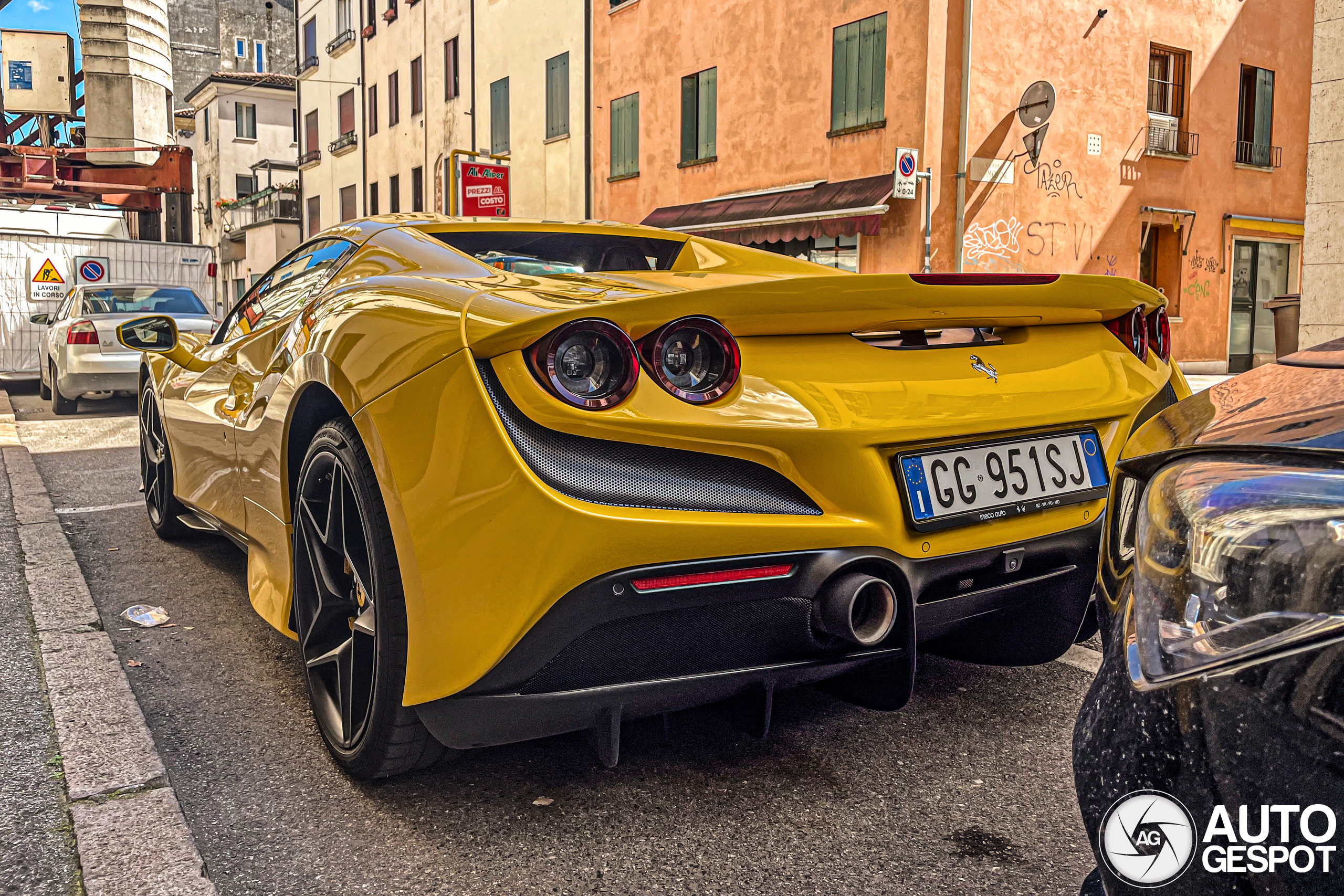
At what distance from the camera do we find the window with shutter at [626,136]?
2044 cm

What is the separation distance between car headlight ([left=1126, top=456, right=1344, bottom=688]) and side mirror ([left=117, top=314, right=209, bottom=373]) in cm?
358

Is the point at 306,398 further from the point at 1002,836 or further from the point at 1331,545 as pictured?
the point at 1331,545

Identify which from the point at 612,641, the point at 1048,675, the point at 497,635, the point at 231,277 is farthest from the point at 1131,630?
the point at 231,277

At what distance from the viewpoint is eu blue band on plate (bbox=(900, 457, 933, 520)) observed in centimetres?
210

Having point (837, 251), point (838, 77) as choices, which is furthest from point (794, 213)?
point (838, 77)

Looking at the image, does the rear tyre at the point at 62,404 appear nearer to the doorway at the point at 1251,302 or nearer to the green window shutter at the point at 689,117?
the green window shutter at the point at 689,117

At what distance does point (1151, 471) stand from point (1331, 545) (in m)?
0.33

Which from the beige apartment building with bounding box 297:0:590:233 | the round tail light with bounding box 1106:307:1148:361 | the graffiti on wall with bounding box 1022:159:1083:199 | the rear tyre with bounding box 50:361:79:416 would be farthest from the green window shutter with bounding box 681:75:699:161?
the round tail light with bounding box 1106:307:1148:361

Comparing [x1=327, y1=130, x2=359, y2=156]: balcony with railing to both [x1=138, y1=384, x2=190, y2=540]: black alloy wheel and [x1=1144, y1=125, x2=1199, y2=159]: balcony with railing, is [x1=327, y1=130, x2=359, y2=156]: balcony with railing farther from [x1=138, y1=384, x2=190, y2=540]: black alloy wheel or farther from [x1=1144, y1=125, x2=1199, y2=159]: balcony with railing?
[x1=138, y1=384, x2=190, y2=540]: black alloy wheel

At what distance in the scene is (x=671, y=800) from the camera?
2297 millimetres

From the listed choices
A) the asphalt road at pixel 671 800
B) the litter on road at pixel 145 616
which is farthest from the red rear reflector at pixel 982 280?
the litter on road at pixel 145 616

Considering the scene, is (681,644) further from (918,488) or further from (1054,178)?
(1054,178)

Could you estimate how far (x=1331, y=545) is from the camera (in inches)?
39.1

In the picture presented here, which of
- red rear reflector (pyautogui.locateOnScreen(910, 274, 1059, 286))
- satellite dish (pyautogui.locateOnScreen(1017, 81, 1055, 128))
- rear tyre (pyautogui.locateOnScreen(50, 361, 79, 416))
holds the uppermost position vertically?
satellite dish (pyautogui.locateOnScreen(1017, 81, 1055, 128))
